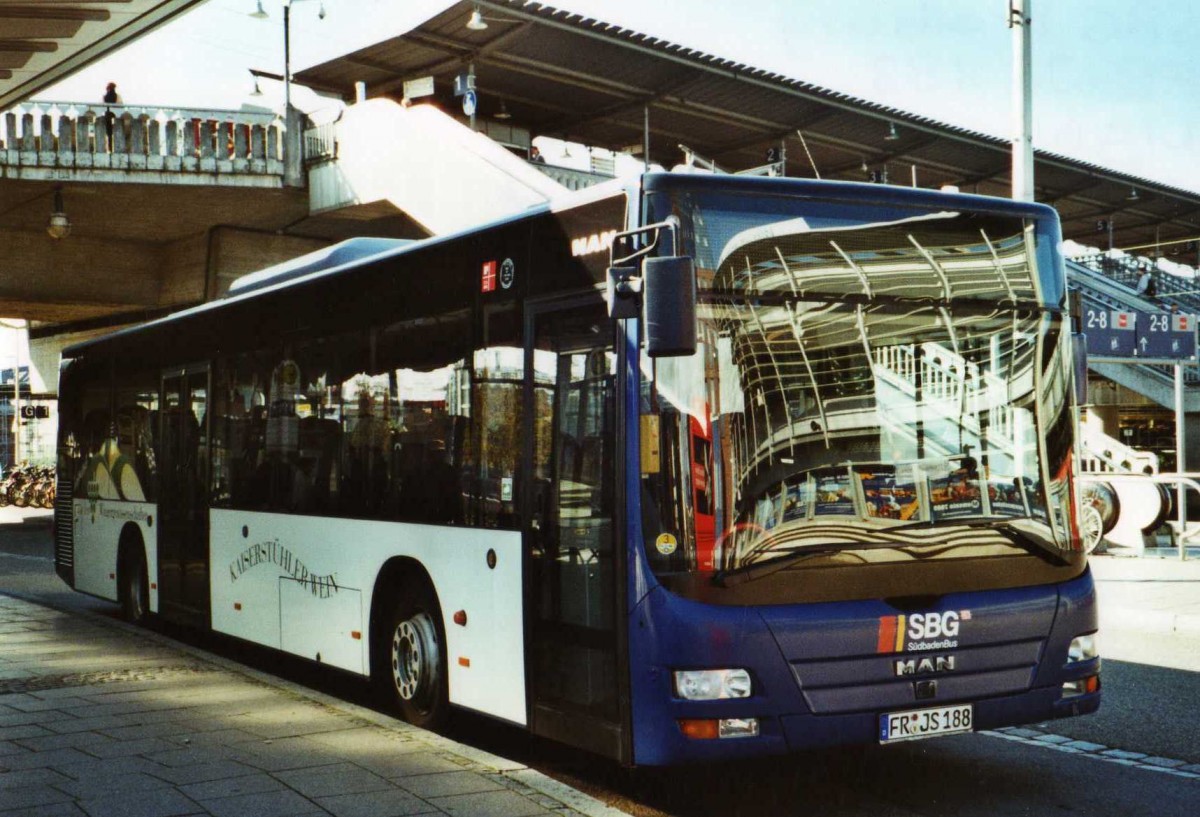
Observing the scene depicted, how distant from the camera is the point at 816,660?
19.2 ft

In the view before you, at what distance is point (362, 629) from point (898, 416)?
3.95 metres

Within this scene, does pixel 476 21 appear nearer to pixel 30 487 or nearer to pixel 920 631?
pixel 920 631

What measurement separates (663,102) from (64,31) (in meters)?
22.6

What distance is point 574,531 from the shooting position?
6.38 meters

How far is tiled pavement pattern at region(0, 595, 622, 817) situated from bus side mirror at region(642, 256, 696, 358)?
1888 millimetres

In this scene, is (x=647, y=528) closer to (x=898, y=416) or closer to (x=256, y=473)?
(x=898, y=416)

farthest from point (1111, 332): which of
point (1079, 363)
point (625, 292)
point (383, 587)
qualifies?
point (625, 292)

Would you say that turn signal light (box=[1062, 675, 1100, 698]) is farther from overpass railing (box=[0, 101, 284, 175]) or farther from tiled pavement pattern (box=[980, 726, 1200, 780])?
overpass railing (box=[0, 101, 284, 175])

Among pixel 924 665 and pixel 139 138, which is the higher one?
pixel 139 138

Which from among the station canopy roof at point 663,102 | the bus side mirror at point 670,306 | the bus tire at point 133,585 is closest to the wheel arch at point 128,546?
the bus tire at point 133,585

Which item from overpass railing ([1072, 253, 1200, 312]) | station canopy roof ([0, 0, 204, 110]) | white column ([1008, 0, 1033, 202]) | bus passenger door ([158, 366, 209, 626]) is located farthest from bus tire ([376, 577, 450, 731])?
overpass railing ([1072, 253, 1200, 312])

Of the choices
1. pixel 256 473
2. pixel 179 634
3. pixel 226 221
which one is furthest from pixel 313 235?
pixel 256 473

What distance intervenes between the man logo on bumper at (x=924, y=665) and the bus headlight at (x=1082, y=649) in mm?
744

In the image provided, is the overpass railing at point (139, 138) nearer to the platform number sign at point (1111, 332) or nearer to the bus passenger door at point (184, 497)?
the bus passenger door at point (184, 497)
